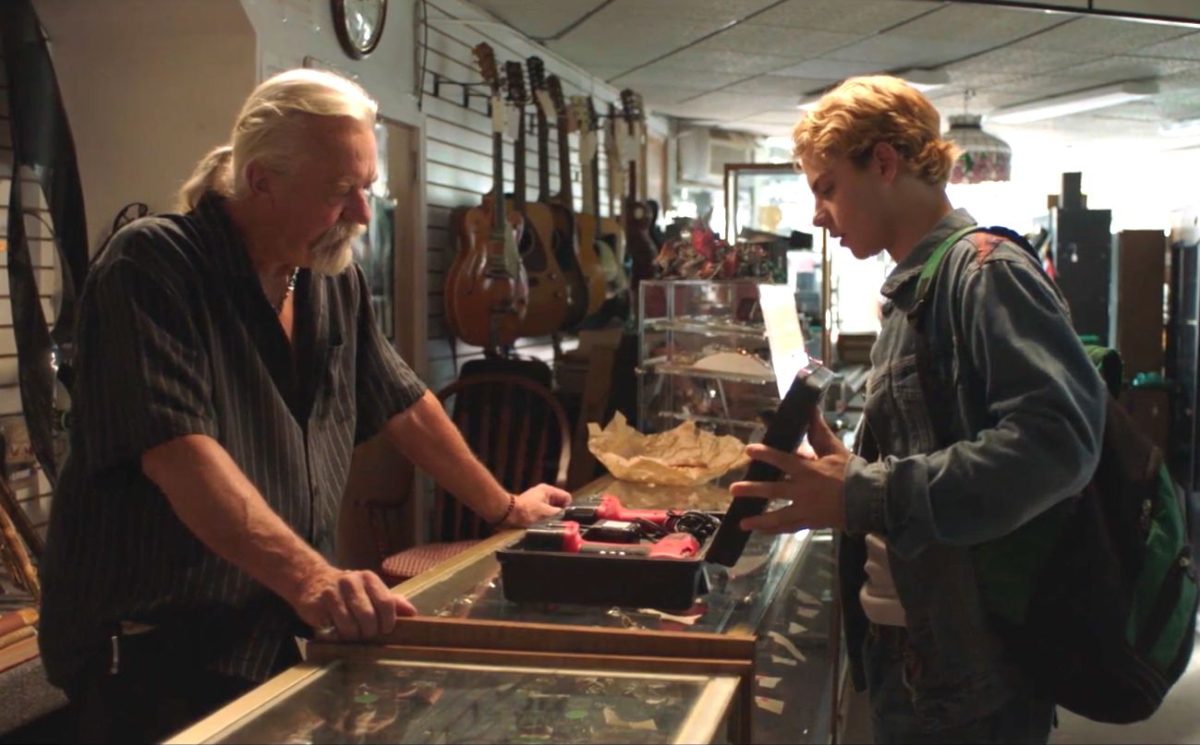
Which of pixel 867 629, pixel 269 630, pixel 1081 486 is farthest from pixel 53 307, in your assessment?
pixel 1081 486

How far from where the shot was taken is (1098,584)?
1437mm

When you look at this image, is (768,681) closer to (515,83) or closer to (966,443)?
(966,443)

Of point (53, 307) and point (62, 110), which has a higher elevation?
point (62, 110)

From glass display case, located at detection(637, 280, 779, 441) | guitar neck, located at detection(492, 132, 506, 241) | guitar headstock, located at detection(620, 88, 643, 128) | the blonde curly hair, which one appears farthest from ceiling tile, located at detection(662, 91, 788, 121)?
the blonde curly hair

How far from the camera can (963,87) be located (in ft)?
23.0

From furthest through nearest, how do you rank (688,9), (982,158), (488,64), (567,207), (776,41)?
(982,158), (776,41), (567,207), (688,9), (488,64)

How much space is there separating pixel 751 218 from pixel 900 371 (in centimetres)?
648

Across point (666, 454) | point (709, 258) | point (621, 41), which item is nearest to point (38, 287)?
point (666, 454)

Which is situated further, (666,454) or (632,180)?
(632,180)

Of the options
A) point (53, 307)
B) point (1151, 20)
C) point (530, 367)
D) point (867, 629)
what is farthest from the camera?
point (1151, 20)

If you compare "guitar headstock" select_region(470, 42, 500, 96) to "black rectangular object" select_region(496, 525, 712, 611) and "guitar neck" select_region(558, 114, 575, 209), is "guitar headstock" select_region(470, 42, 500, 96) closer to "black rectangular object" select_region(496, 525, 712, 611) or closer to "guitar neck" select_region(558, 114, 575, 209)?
"guitar neck" select_region(558, 114, 575, 209)

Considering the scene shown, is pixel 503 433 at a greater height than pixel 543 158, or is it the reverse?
pixel 543 158

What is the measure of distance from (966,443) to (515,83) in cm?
381

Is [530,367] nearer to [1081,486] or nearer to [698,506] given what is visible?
[698,506]
